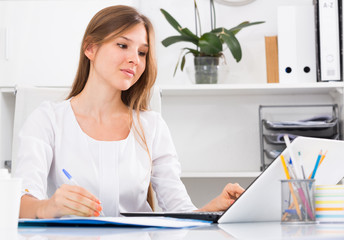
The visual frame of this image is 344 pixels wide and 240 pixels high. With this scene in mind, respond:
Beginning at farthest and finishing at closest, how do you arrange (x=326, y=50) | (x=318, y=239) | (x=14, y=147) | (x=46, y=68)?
(x=46, y=68) < (x=326, y=50) < (x=14, y=147) < (x=318, y=239)

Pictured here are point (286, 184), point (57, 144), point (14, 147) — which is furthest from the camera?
point (14, 147)

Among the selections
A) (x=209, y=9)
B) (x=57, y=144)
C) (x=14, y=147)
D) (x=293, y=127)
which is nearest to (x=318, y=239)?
(x=57, y=144)

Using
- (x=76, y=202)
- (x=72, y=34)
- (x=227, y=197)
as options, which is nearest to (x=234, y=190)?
(x=227, y=197)

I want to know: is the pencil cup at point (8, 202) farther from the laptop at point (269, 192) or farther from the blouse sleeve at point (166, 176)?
the blouse sleeve at point (166, 176)

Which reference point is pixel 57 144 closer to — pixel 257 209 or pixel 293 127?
pixel 257 209

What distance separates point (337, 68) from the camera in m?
2.03

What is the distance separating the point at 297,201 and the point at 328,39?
4.35 ft

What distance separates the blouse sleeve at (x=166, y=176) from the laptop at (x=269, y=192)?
0.52 m

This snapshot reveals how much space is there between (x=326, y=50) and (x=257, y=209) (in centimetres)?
132

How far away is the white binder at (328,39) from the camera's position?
6.59ft

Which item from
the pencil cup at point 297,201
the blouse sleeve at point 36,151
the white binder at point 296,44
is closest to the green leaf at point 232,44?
the white binder at point 296,44

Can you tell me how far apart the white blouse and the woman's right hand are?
393 mm

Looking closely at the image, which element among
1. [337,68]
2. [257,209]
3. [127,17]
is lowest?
[257,209]

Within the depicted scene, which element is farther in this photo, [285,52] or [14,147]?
[285,52]
